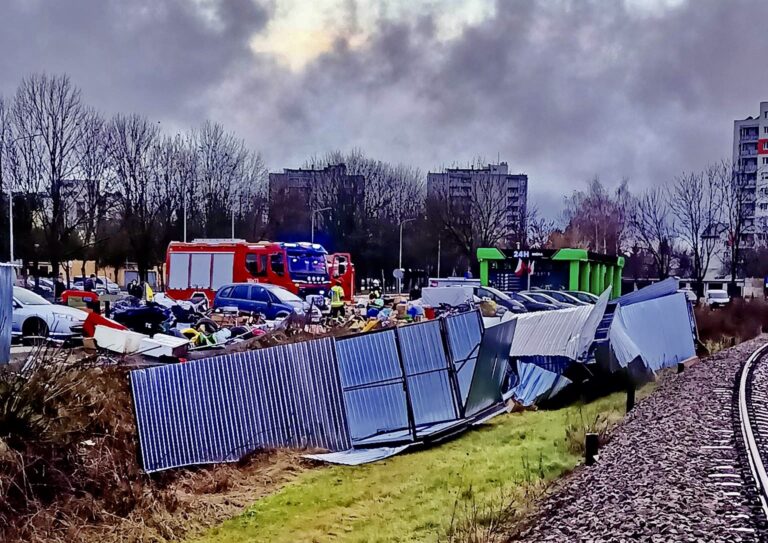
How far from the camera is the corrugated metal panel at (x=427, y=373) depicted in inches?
427

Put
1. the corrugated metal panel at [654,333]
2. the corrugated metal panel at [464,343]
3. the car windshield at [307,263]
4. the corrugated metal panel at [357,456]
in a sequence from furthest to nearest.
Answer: the car windshield at [307,263], the corrugated metal panel at [654,333], the corrugated metal panel at [464,343], the corrugated metal panel at [357,456]

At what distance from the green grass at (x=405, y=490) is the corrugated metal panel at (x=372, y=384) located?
727mm

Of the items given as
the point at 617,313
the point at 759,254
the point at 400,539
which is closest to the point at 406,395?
the point at 400,539

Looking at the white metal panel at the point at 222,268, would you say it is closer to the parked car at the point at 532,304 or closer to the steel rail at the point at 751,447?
the parked car at the point at 532,304

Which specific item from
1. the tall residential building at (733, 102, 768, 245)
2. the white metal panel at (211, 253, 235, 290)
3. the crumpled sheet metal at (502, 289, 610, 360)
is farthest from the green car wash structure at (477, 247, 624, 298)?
the tall residential building at (733, 102, 768, 245)

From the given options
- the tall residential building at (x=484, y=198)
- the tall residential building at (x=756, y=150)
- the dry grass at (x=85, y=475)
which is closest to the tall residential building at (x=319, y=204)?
the tall residential building at (x=484, y=198)

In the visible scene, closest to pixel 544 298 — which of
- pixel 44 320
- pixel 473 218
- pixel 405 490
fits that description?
pixel 44 320

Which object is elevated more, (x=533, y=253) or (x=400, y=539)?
(x=533, y=253)

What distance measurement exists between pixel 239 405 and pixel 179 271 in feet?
74.8

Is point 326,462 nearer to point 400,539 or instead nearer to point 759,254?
point 400,539

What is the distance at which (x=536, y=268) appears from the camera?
137 feet

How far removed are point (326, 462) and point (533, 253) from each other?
33.2 meters

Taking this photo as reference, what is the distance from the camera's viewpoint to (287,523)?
757 cm

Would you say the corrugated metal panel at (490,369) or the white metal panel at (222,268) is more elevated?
the white metal panel at (222,268)
